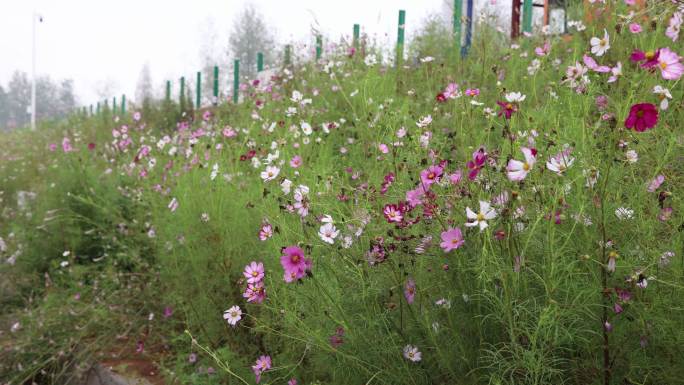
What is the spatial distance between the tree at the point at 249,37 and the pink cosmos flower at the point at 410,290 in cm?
3873

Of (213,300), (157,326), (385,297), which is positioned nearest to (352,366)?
(385,297)

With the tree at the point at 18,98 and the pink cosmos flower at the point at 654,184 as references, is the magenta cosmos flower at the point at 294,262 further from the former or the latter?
the tree at the point at 18,98

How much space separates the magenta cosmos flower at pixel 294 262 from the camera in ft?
4.78

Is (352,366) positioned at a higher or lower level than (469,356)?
lower

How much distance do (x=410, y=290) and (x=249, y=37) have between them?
1641 inches

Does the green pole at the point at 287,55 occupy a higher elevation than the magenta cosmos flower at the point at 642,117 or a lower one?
higher

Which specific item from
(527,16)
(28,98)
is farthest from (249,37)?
(28,98)

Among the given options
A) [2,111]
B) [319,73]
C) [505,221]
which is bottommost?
[2,111]

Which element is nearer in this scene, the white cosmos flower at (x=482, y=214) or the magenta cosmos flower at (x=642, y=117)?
the magenta cosmos flower at (x=642, y=117)

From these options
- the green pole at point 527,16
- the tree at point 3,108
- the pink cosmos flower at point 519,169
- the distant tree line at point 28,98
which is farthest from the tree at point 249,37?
the tree at point 3,108

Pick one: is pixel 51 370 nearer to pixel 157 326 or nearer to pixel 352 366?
pixel 157 326

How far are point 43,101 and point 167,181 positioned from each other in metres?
88.6

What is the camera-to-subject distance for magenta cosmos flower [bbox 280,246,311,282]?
4.78 feet

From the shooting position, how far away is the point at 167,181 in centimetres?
341
